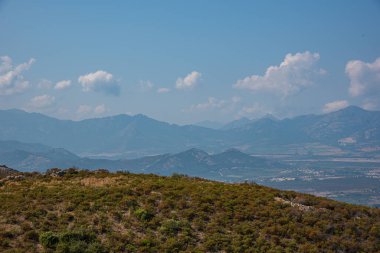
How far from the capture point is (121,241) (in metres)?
22.4

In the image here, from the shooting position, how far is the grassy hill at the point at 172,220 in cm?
2238

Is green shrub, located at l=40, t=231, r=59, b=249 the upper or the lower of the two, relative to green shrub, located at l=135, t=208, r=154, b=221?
lower

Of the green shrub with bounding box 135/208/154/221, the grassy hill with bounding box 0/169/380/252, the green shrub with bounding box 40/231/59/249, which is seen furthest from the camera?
the green shrub with bounding box 135/208/154/221

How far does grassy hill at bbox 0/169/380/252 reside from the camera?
2238cm

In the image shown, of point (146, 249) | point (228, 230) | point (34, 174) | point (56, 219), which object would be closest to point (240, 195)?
point (228, 230)

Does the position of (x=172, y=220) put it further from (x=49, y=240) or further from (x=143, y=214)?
(x=49, y=240)

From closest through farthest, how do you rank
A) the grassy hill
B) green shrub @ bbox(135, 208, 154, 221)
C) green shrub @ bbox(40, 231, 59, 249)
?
green shrub @ bbox(40, 231, 59, 249) → the grassy hill → green shrub @ bbox(135, 208, 154, 221)

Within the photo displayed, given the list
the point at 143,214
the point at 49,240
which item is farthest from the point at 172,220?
the point at 49,240

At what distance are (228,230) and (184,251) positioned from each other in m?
3.96

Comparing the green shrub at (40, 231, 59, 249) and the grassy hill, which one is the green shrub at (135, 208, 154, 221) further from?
the green shrub at (40, 231, 59, 249)

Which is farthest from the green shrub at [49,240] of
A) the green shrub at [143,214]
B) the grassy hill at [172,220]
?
the green shrub at [143,214]

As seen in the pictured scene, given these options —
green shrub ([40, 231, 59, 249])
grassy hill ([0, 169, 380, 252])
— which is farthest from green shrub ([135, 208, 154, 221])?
green shrub ([40, 231, 59, 249])

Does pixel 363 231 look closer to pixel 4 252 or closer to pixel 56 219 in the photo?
pixel 56 219

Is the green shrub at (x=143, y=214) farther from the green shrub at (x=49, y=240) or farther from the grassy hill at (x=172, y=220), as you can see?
the green shrub at (x=49, y=240)
